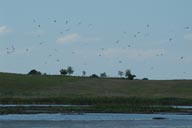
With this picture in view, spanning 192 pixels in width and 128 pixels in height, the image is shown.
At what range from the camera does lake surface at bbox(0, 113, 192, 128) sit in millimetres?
65438

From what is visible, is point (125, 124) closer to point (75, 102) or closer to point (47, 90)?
point (75, 102)

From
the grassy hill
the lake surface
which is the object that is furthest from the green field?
the lake surface

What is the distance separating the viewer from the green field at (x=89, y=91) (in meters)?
109

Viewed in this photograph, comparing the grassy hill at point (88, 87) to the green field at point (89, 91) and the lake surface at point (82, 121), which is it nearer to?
the green field at point (89, 91)

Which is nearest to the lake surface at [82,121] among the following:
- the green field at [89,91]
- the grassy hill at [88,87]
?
the green field at [89,91]

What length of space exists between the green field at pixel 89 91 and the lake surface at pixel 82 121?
84.2ft

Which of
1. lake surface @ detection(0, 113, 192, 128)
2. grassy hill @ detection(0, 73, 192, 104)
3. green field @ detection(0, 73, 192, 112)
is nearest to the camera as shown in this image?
lake surface @ detection(0, 113, 192, 128)

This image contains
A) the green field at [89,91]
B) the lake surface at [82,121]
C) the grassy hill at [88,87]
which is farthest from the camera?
the grassy hill at [88,87]

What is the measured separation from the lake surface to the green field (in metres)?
25.7

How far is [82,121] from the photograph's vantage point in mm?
71938

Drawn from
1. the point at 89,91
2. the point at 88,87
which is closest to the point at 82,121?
the point at 89,91

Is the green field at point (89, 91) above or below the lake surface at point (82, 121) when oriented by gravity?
above

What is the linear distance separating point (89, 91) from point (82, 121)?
61.1 meters

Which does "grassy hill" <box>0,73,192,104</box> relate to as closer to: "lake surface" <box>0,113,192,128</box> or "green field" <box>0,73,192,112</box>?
"green field" <box>0,73,192,112</box>
